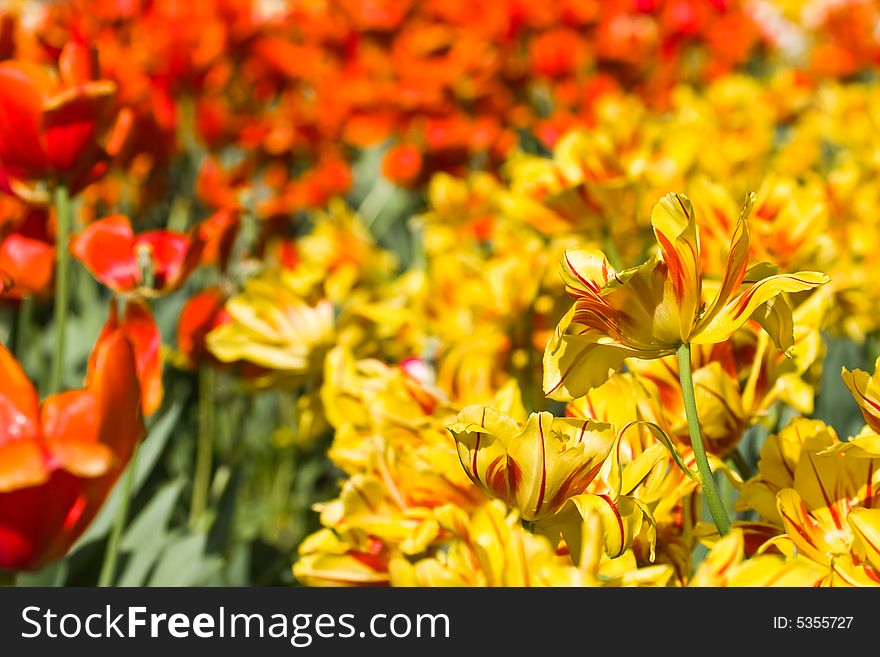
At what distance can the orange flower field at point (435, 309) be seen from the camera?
20.7 inches

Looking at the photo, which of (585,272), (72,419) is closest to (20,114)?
(72,419)

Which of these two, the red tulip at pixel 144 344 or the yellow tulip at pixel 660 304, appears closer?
the yellow tulip at pixel 660 304

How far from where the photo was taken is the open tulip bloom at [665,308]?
20.2 inches

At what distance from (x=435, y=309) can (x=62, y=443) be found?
0.74 metres

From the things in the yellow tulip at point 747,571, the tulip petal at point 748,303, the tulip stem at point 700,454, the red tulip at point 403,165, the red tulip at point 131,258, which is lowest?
the yellow tulip at point 747,571

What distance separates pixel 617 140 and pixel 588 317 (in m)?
0.75

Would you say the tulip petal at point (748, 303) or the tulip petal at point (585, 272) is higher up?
the tulip petal at point (585, 272)

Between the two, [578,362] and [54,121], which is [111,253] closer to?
[54,121]

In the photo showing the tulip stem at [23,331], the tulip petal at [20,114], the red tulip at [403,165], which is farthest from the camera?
the red tulip at [403,165]

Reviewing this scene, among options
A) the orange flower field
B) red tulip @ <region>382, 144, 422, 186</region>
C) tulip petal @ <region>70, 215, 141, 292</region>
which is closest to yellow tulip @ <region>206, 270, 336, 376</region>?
the orange flower field

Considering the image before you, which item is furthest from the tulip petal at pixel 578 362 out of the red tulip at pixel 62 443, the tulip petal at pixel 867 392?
the red tulip at pixel 62 443

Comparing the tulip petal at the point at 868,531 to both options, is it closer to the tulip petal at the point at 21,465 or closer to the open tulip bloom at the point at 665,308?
the open tulip bloom at the point at 665,308

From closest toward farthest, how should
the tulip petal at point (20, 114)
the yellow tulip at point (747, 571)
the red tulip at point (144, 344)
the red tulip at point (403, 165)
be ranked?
the yellow tulip at point (747, 571)
the red tulip at point (144, 344)
the tulip petal at point (20, 114)
the red tulip at point (403, 165)

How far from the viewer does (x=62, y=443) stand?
19.4 inches
